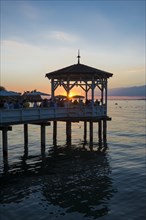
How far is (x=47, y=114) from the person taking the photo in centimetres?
2419

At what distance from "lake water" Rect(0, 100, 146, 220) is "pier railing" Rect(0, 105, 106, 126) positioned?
319 cm

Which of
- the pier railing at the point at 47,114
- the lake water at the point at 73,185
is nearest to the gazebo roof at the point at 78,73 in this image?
the pier railing at the point at 47,114

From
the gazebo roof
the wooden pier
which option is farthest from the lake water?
the gazebo roof

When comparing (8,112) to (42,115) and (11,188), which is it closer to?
(42,115)

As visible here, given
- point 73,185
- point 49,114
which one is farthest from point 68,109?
point 73,185

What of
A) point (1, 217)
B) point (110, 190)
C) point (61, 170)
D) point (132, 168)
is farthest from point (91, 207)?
point (132, 168)

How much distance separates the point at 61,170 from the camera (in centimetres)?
2094

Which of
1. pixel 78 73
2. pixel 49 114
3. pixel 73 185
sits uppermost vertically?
pixel 78 73

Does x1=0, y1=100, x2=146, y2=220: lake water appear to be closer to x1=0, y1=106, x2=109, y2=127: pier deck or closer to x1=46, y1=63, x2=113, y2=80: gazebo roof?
x1=0, y1=106, x2=109, y2=127: pier deck

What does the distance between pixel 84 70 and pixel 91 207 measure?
1577 cm

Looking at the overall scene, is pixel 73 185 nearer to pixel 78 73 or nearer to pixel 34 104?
pixel 34 104

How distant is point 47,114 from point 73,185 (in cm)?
795

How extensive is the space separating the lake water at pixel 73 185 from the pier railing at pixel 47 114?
3.19 m

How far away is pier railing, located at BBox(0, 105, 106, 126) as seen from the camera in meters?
20.7
